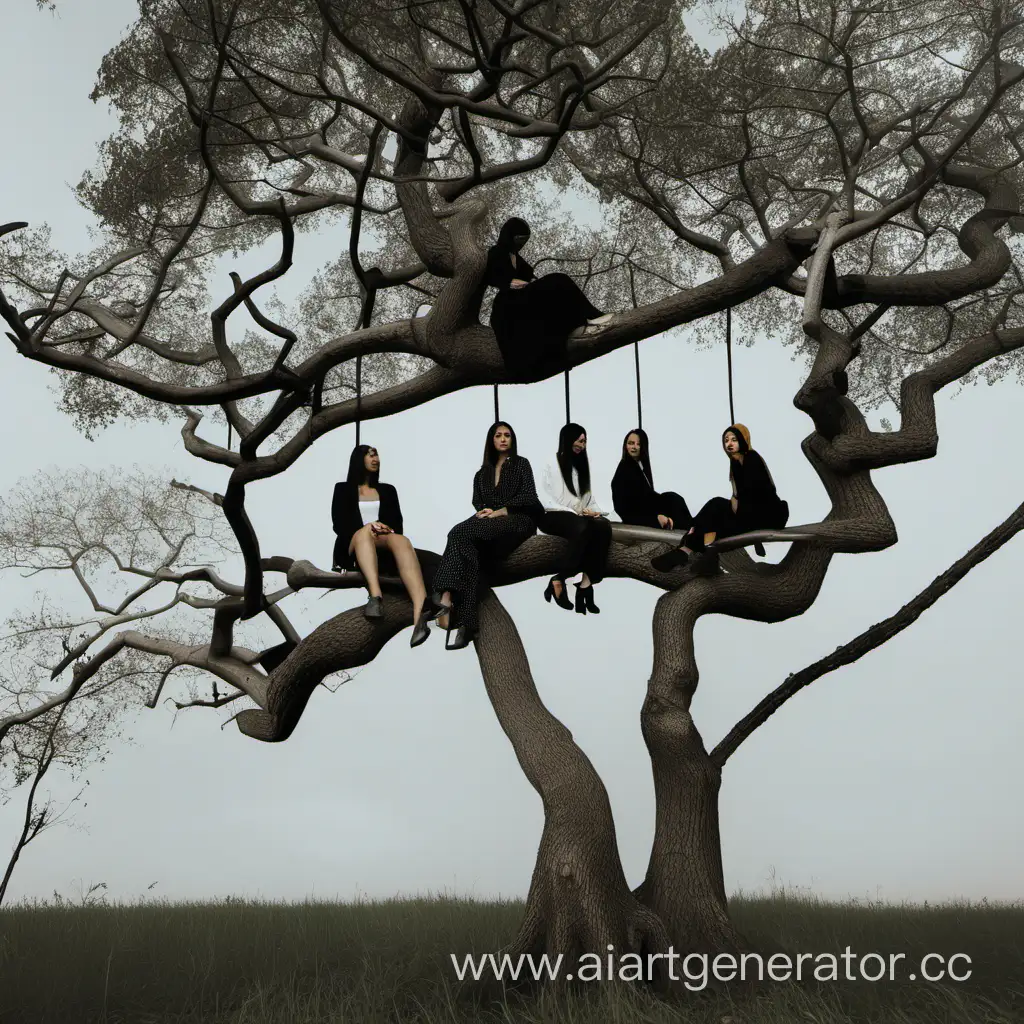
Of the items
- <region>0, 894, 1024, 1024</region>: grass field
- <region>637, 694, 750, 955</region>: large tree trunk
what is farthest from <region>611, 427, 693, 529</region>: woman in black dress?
<region>0, 894, 1024, 1024</region>: grass field

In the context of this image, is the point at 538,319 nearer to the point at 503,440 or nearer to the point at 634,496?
the point at 503,440

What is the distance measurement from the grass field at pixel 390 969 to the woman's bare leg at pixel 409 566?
2.23m

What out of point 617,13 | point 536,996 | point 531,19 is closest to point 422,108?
point 531,19

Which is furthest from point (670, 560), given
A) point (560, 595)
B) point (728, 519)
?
point (560, 595)

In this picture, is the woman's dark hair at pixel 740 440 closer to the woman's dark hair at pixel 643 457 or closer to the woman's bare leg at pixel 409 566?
the woman's dark hair at pixel 643 457

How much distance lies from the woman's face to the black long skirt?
1.35ft

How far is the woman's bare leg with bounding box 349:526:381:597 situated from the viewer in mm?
7035

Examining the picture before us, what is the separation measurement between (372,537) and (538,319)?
5.85ft

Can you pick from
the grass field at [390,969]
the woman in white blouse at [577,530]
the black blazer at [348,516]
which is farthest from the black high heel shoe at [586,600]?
the grass field at [390,969]

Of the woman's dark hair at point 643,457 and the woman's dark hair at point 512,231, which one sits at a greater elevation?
the woman's dark hair at point 512,231

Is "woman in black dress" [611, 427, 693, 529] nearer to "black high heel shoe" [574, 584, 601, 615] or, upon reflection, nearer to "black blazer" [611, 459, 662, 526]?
"black blazer" [611, 459, 662, 526]

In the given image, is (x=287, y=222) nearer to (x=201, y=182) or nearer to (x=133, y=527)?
(x=201, y=182)

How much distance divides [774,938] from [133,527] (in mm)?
7738

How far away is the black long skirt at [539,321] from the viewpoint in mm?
6961
